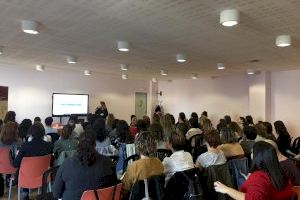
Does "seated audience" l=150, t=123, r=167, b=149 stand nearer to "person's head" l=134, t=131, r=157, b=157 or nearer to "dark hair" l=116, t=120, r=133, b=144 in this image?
"dark hair" l=116, t=120, r=133, b=144

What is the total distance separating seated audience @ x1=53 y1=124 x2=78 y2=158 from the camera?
161 inches

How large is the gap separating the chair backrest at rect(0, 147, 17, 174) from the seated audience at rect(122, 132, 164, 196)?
2.11 meters

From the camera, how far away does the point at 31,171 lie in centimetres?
353

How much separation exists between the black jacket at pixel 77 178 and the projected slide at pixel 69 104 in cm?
794

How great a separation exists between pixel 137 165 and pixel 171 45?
3.06m

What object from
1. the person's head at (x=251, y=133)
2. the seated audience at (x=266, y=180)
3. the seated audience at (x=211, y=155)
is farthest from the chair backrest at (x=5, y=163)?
the person's head at (x=251, y=133)

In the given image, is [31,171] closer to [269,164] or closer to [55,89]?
[269,164]

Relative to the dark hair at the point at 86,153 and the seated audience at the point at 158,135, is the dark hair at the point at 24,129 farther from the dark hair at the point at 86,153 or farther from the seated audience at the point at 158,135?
the dark hair at the point at 86,153

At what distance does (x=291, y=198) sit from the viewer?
1917mm

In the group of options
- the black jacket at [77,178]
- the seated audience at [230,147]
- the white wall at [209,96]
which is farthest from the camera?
the white wall at [209,96]

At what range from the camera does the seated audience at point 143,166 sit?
256 cm

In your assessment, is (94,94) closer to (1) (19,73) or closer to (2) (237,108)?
(1) (19,73)

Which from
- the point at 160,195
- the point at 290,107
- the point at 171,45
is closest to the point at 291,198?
the point at 160,195

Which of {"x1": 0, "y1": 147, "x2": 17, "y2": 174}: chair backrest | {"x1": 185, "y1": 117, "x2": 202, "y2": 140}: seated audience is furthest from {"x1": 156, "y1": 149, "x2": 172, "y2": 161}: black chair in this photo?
{"x1": 0, "y1": 147, "x2": 17, "y2": 174}: chair backrest
